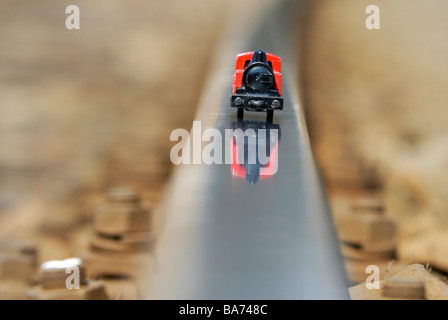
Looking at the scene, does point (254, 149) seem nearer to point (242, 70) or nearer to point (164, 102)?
point (242, 70)

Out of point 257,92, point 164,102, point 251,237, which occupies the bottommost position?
point 251,237

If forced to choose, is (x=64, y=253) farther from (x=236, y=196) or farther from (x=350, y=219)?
(x=236, y=196)

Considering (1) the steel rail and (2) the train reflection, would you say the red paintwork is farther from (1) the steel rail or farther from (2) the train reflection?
(1) the steel rail

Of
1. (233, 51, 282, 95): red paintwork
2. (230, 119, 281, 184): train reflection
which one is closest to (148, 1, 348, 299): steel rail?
(230, 119, 281, 184): train reflection

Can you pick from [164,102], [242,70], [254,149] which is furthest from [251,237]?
[164,102]

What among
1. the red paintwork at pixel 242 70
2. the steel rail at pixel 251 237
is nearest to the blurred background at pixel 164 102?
the red paintwork at pixel 242 70
